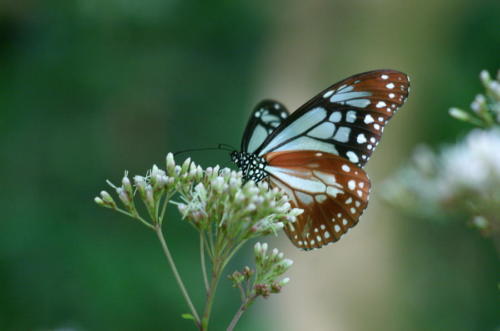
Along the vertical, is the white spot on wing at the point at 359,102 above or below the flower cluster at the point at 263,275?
above

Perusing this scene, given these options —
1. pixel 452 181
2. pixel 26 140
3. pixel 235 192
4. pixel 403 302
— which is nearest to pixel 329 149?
pixel 452 181

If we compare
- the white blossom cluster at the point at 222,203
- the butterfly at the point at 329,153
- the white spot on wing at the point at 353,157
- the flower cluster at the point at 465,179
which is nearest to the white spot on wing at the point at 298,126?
the butterfly at the point at 329,153

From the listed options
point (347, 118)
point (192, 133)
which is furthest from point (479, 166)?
point (192, 133)

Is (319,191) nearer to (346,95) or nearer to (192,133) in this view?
(346,95)

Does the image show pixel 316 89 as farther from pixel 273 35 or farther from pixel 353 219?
pixel 353 219

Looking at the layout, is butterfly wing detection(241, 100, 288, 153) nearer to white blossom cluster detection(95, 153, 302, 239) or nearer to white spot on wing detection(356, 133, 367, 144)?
white spot on wing detection(356, 133, 367, 144)

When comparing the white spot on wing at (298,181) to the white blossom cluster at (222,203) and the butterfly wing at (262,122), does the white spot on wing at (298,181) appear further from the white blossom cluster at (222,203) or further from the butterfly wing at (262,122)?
the white blossom cluster at (222,203)

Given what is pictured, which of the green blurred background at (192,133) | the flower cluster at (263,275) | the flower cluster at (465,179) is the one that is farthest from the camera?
the green blurred background at (192,133)
